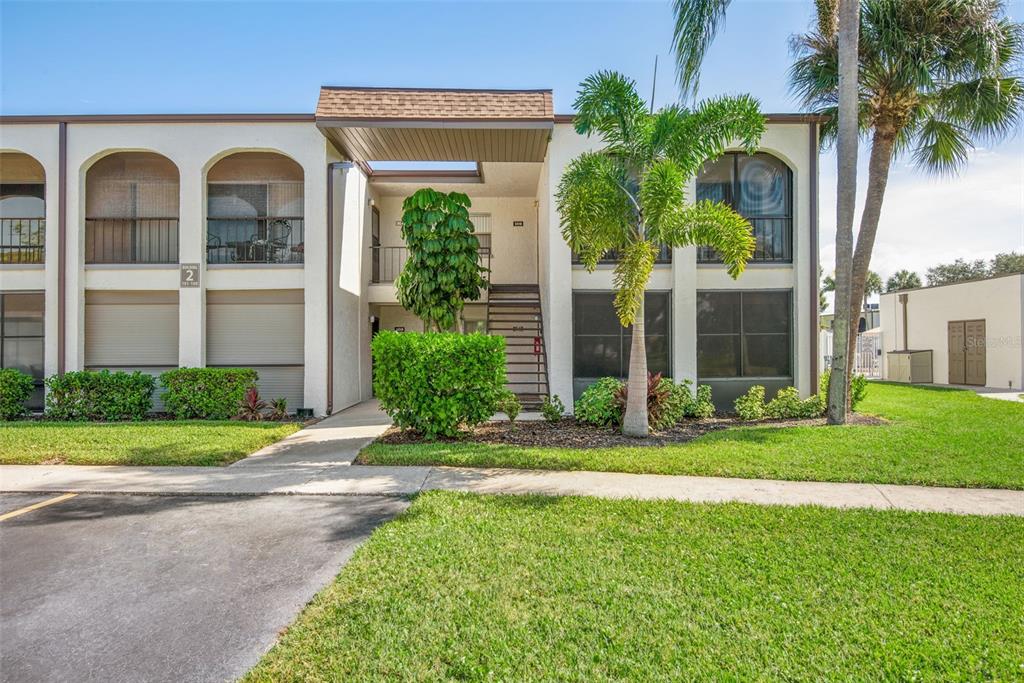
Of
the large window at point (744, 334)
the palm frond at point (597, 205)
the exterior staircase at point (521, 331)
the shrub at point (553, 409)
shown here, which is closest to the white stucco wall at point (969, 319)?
the large window at point (744, 334)

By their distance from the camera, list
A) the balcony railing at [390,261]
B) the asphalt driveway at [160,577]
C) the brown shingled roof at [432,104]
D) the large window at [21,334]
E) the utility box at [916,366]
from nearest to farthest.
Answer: the asphalt driveway at [160,577], the brown shingled roof at [432,104], the large window at [21,334], the balcony railing at [390,261], the utility box at [916,366]

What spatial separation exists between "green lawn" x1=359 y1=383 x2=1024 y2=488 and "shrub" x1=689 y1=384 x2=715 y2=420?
1.45 metres

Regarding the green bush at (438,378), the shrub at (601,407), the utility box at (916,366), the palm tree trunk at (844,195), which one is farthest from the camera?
the utility box at (916,366)

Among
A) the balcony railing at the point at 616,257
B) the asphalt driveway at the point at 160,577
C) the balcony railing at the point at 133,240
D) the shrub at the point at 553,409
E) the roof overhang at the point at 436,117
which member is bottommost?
the asphalt driveway at the point at 160,577

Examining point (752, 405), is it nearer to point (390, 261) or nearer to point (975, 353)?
point (390, 261)

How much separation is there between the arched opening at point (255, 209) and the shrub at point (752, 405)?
10.2m

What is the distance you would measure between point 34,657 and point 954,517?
23.5ft

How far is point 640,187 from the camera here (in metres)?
7.88

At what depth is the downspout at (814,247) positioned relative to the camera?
36.6 ft

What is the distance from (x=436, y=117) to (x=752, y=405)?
28.8ft

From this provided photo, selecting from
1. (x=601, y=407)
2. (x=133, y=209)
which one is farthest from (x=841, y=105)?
(x=133, y=209)

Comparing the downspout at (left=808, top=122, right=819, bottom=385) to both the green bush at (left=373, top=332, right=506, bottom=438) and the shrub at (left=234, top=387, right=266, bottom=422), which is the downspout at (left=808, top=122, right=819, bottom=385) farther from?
the shrub at (left=234, top=387, right=266, bottom=422)

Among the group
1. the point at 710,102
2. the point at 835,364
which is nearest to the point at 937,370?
the point at 835,364

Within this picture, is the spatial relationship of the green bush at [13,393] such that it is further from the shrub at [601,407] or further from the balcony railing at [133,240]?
the shrub at [601,407]
